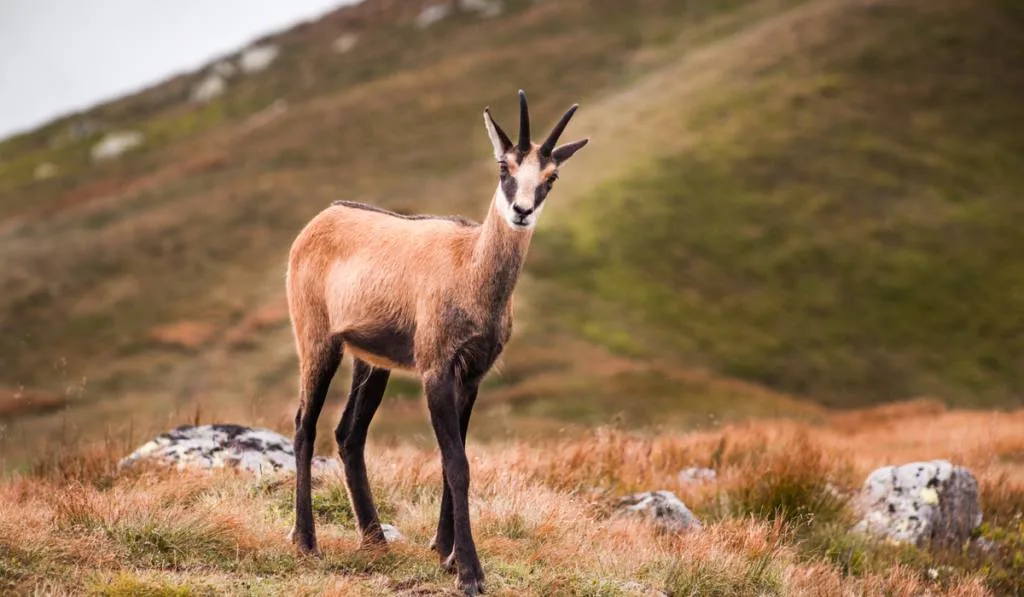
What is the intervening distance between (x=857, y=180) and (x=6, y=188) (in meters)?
62.1

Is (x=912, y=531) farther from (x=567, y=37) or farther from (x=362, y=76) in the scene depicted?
(x=362, y=76)

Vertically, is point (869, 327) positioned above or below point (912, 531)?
below

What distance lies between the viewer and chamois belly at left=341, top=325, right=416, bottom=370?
8.55 metres

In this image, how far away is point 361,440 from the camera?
920 cm

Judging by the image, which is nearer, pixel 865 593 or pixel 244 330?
pixel 865 593

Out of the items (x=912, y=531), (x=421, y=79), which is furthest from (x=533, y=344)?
(x=421, y=79)

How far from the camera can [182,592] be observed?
7023 millimetres

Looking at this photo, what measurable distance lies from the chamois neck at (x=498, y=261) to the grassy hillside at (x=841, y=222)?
29187 mm

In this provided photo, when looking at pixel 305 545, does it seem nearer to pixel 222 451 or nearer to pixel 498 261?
pixel 498 261

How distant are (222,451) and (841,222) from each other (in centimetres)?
3912

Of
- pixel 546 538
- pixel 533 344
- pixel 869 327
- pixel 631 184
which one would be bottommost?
pixel 869 327

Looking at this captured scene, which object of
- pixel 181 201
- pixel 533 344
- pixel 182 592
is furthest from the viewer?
pixel 181 201

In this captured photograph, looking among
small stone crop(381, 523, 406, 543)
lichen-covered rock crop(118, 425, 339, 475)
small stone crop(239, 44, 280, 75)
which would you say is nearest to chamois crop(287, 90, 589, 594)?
small stone crop(381, 523, 406, 543)

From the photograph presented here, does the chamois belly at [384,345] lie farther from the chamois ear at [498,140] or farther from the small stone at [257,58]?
the small stone at [257,58]
